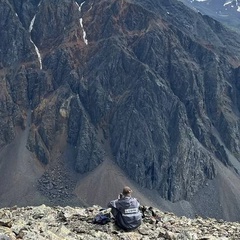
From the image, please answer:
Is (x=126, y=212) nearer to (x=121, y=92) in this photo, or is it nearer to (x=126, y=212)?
(x=126, y=212)

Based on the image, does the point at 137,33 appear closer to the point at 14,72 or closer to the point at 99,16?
the point at 99,16

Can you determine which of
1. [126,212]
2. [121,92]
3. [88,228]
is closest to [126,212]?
[126,212]

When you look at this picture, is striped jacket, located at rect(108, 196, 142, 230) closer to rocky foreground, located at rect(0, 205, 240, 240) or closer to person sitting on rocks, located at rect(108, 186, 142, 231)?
person sitting on rocks, located at rect(108, 186, 142, 231)

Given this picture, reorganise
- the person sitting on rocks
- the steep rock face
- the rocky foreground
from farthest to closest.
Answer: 1. the steep rock face
2. the person sitting on rocks
3. the rocky foreground

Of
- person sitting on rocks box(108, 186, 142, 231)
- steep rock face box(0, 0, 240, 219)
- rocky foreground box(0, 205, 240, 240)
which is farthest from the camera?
steep rock face box(0, 0, 240, 219)

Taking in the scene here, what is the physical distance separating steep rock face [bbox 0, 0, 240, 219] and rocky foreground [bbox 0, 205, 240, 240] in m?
121

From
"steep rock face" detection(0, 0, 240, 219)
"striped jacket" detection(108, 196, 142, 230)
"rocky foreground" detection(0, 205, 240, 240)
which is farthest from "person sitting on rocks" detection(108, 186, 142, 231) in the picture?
"steep rock face" detection(0, 0, 240, 219)

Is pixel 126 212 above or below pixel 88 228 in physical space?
above

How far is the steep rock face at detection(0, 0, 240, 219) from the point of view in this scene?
153 metres

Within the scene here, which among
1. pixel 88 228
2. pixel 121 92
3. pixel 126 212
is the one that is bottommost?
pixel 88 228

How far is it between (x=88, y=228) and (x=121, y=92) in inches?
5758

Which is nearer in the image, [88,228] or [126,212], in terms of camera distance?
[126,212]

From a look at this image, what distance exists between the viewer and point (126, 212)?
69.6 feet

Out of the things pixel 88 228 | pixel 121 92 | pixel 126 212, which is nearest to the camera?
pixel 126 212
